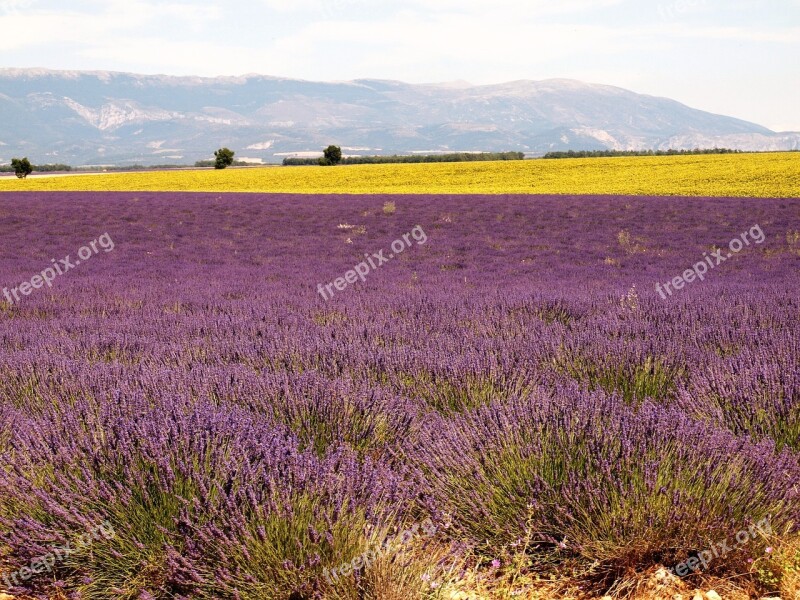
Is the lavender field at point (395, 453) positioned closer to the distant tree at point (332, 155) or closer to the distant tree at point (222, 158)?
the distant tree at point (332, 155)

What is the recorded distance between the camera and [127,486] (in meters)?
2.08

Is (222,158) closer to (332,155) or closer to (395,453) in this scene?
(332,155)

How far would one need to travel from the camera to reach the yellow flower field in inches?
1064

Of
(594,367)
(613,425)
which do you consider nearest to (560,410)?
(613,425)

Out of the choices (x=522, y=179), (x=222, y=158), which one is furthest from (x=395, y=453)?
(x=222, y=158)

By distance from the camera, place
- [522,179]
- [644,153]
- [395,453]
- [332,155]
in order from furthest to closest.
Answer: [332,155] < [644,153] < [522,179] < [395,453]

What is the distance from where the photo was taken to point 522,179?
109 feet

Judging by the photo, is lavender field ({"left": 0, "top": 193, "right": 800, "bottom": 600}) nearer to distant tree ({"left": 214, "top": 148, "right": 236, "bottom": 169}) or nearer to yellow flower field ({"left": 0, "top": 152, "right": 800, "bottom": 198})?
yellow flower field ({"left": 0, "top": 152, "right": 800, "bottom": 198})

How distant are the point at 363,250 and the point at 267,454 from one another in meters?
10.7

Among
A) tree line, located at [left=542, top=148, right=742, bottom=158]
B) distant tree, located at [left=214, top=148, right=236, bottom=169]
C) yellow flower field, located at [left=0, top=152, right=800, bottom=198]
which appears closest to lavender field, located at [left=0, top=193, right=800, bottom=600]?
yellow flower field, located at [left=0, top=152, right=800, bottom=198]

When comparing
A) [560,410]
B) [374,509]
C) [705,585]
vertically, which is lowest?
[705,585]

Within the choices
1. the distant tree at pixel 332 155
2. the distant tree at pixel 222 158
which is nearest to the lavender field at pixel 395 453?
the distant tree at pixel 332 155

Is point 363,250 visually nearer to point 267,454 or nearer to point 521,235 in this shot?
point 521,235

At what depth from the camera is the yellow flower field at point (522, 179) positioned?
27.0 m
